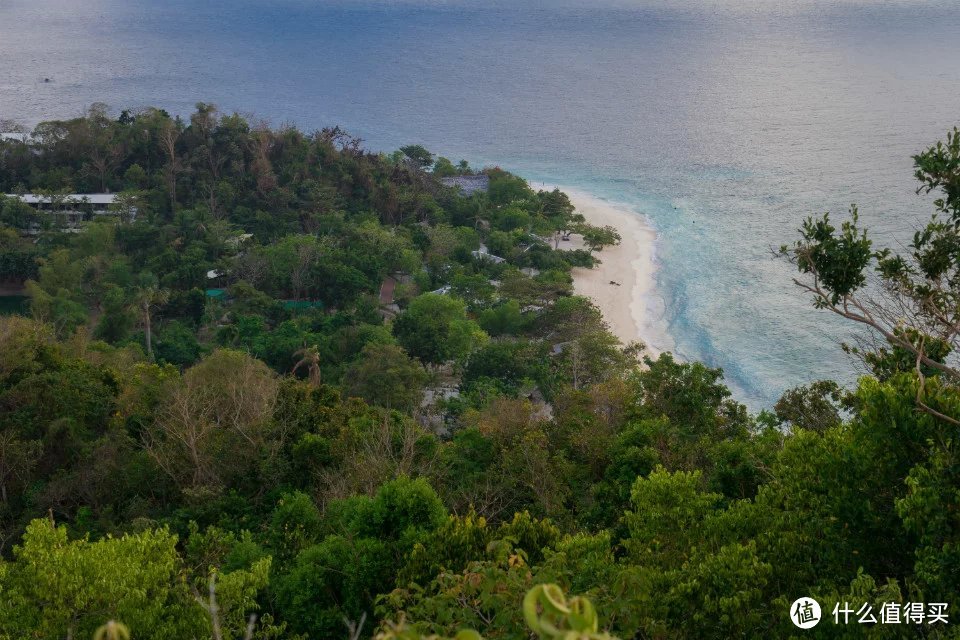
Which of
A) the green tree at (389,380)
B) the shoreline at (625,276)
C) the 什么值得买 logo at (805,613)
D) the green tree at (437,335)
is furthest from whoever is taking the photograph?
the shoreline at (625,276)

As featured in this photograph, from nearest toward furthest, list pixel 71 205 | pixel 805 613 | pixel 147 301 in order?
pixel 805 613
pixel 147 301
pixel 71 205

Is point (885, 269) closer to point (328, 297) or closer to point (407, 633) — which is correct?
point (407, 633)

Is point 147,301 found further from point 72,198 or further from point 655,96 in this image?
point 655,96

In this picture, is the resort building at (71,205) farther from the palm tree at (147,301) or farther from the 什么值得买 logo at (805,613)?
the 什么值得买 logo at (805,613)

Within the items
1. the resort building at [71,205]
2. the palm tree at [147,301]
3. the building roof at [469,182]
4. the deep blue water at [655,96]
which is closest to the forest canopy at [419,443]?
the palm tree at [147,301]

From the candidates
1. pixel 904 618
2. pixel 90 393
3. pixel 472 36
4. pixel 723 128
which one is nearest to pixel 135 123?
pixel 90 393

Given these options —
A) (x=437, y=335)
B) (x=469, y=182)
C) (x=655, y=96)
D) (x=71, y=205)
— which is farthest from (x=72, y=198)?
(x=655, y=96)
